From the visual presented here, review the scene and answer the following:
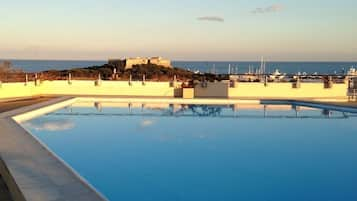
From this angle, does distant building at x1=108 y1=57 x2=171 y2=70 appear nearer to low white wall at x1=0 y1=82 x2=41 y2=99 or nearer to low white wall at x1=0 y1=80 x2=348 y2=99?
low white wall at x1=0 y1=80 x2=348 y2=99

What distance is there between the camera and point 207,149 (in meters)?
7.24

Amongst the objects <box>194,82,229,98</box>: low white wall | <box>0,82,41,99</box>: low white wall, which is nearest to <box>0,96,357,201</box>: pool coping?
<box>0,82,41,99</box>: low white wall

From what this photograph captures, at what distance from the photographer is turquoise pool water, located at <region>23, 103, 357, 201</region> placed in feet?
16.3

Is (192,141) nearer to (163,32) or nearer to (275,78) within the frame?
(275,78)

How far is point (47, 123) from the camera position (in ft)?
30.2

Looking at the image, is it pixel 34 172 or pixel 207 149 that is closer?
pixel 34 172

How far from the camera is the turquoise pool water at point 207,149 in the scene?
4980 mm

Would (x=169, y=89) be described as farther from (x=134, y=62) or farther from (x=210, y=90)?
(x=134, y=62)

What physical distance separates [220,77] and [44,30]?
37.2 ft

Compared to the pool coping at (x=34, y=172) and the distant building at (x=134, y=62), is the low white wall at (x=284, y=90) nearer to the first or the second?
the pool coping at (x=34, y=172)

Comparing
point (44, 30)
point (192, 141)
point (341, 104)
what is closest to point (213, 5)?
point (341, 104)

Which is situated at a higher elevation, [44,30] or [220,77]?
[44,30]

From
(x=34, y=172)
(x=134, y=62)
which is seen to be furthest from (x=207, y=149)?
(x=134, y=62)

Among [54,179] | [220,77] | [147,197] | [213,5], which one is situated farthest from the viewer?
[213,5]
